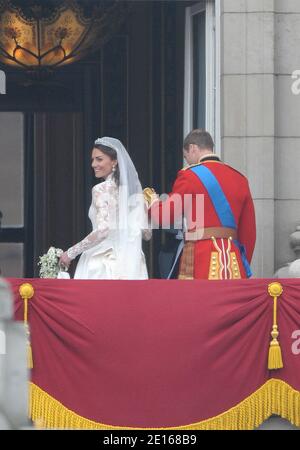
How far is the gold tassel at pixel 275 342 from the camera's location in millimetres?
10797

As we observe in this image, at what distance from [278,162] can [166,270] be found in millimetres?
1413

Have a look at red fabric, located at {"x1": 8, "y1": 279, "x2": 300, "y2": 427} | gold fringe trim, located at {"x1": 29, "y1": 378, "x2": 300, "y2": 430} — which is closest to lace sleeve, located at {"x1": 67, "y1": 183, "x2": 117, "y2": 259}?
red fabric, located at {"x1": 8, "y1": 279, "x2": 300, "y2": 427}

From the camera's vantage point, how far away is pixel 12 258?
20.7 m

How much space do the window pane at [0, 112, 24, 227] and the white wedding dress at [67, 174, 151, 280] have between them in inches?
329

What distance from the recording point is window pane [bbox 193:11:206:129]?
13867 mm

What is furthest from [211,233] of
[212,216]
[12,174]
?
[12,174]

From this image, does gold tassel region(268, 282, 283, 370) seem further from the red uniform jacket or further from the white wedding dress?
the white wedding dress

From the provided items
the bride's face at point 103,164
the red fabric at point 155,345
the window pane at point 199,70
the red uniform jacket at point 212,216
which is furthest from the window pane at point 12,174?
the red fabric at point 155,345

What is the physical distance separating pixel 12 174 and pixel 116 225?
349 inches

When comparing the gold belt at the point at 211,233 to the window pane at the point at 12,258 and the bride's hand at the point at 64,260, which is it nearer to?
the bride's hand at the point at 64,260

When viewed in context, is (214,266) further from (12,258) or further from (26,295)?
(12,258)

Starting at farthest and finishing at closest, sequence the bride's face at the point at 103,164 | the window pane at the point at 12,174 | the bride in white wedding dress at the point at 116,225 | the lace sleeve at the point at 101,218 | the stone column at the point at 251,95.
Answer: the window pane at the point at 12,174
the stone column at the point at 251,95
the bride's face at the point at 103,164
the bride in white wedding dress at the point at 116,225
the lace sleeve at the point at 101,218

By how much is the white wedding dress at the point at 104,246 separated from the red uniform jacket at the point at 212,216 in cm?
32

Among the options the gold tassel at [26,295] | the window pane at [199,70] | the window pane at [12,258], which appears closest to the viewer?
the gold tassel at [26,295]
